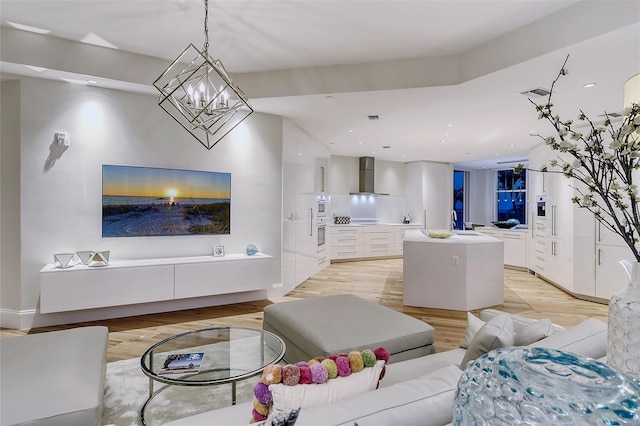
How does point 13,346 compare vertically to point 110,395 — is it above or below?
above

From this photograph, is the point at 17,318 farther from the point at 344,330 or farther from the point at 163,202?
the point at 344,330

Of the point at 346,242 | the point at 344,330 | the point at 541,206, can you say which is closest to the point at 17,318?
the point at 344,330

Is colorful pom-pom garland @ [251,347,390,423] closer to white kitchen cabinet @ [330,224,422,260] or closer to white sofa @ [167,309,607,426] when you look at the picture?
white sofa @ [167,309,607,426]

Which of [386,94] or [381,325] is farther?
[386,94]

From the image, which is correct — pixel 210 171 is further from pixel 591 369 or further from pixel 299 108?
pixel 591 369

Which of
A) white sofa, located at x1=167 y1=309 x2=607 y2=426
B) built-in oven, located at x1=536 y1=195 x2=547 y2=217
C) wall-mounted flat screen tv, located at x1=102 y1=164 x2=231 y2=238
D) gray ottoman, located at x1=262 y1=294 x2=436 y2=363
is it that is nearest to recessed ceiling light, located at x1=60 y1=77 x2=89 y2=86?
wall-mounted flat screen tv, located at x1=102 y1=164 x2=231 y2=238

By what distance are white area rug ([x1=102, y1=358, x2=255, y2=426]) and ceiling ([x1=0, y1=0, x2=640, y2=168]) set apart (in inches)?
111

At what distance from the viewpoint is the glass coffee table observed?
1.81 meters

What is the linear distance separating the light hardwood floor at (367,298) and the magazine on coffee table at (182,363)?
109 cm

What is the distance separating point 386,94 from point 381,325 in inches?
102

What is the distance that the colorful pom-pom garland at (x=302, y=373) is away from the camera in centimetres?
89

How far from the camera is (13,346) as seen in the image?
190 cm

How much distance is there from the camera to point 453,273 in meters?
4.23

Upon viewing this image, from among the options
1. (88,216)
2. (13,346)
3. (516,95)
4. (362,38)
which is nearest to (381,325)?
(13,346)
